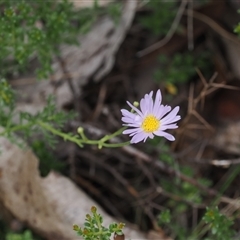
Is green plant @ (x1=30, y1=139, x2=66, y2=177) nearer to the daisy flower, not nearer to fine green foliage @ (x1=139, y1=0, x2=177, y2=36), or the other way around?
the daisy flower

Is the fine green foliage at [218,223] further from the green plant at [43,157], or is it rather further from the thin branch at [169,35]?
the thin branch at [169,35]

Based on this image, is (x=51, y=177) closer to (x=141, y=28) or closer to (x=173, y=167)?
(x=173, y=167)

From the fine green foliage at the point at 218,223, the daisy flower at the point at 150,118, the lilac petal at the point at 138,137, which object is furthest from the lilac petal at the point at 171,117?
the fine green foliage at the point at 218,223

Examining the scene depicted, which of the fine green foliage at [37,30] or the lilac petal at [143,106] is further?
the fine green foliage at [37,30]

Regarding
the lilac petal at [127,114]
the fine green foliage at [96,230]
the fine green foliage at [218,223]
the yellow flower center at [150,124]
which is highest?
the fine green foliage at [218,223]

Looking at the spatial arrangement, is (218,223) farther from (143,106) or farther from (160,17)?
(160,17)

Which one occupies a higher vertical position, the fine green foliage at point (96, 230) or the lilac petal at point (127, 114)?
the lilac petal at point (127, 114)

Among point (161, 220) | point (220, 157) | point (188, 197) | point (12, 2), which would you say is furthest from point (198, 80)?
point (12, 2)
